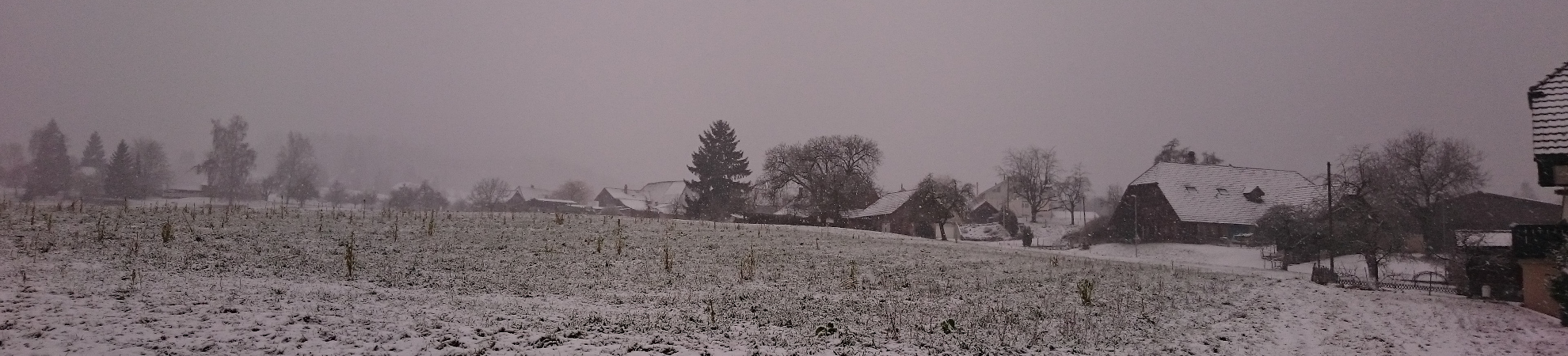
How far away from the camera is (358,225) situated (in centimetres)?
1700

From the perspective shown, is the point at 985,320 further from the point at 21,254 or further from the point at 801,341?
the point at 21,254

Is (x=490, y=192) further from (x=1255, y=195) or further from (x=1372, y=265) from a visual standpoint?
(x=1372, y=265)

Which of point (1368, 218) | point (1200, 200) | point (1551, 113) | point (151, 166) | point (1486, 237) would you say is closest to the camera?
point (1551, 113)

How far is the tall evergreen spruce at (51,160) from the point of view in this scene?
1480 inches

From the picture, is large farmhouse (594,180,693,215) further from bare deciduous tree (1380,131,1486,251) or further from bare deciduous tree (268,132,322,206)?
bare deciduous tree (1380,131,1486,251)

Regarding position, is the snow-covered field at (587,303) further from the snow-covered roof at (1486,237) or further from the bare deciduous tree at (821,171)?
the bare deciduous tree at (821,171)

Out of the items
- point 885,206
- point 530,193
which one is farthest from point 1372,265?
point 530,193

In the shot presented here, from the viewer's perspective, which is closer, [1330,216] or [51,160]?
[1330,216]

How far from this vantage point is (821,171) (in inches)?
2437

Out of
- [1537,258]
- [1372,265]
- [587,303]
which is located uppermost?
[1537,258]

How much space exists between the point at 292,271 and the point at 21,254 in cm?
414

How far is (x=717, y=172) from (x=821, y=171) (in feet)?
35.4

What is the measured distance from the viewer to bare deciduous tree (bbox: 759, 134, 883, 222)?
187 feet

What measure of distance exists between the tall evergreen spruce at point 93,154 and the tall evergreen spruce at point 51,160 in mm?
8383
